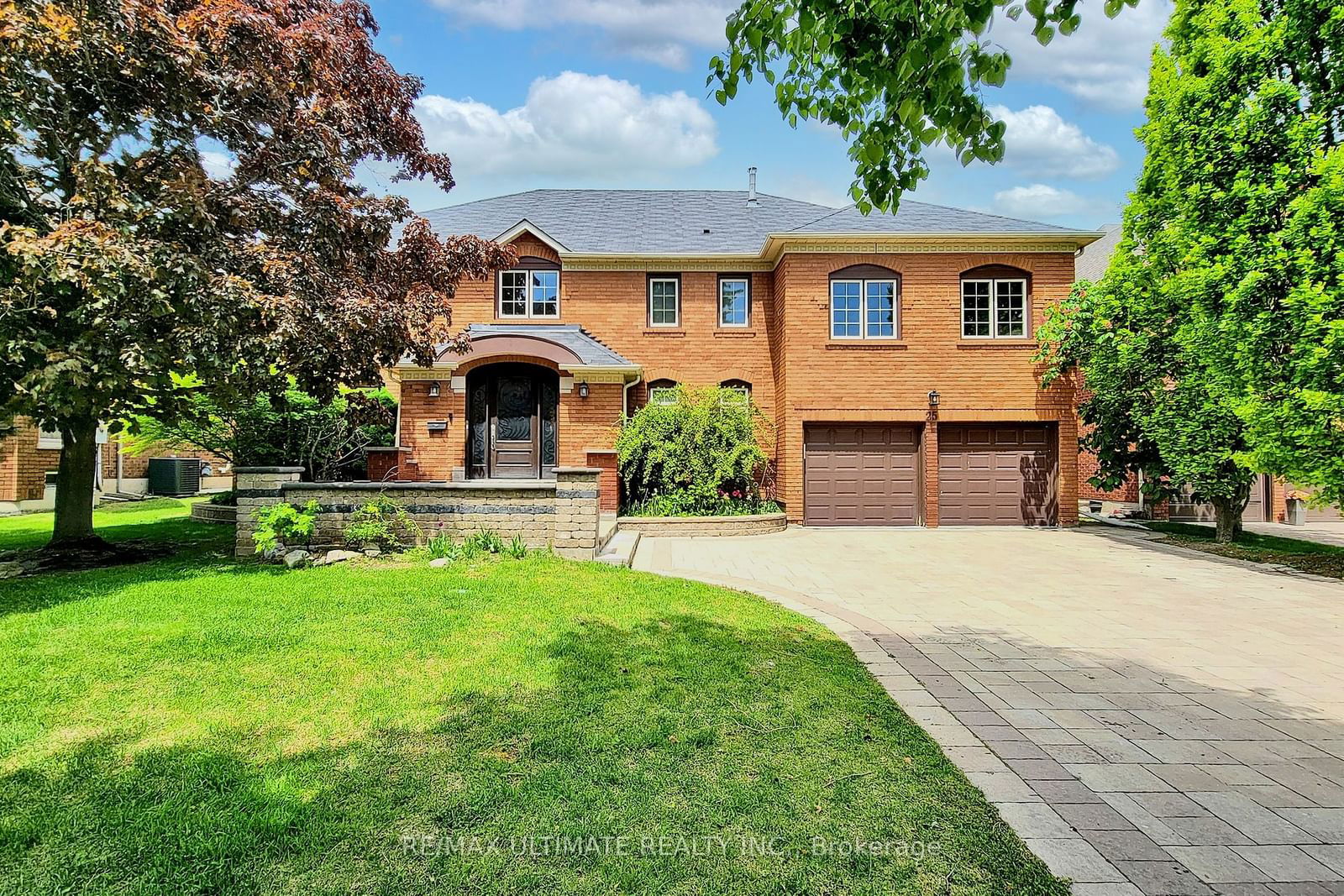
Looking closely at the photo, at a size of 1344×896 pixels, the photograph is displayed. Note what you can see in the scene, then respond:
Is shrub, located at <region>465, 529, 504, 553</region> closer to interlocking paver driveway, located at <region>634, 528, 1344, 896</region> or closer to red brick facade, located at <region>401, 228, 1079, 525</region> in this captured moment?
interlocking paver driveway, located at <region>634, 528, 1344, 896</region>

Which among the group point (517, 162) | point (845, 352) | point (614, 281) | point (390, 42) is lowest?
point (845, 352)

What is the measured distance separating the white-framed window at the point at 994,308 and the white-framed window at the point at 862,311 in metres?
1.65

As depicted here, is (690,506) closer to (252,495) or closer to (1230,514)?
(252,495)

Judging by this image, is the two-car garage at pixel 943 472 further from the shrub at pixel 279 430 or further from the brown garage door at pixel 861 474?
the shrub at pixel 279 430

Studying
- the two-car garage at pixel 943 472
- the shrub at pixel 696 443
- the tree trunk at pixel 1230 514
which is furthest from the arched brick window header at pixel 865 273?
the tree trunk at pixel 1230 514

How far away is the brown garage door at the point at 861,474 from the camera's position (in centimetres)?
1450

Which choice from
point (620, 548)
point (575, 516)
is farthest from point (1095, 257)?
point (575, 516)

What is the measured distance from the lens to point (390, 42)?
9.20 meters

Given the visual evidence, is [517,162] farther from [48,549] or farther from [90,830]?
[90,830]

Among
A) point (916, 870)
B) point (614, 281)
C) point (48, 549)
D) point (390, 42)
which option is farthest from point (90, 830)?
point (614, 281)

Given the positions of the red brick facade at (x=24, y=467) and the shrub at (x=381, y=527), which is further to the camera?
the red brick facade at (x=24, y=467)

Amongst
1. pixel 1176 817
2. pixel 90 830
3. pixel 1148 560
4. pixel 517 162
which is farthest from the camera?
pixel 517 162

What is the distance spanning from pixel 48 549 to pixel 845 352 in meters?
14.4

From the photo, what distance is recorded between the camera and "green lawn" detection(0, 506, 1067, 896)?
2287 millimetres
